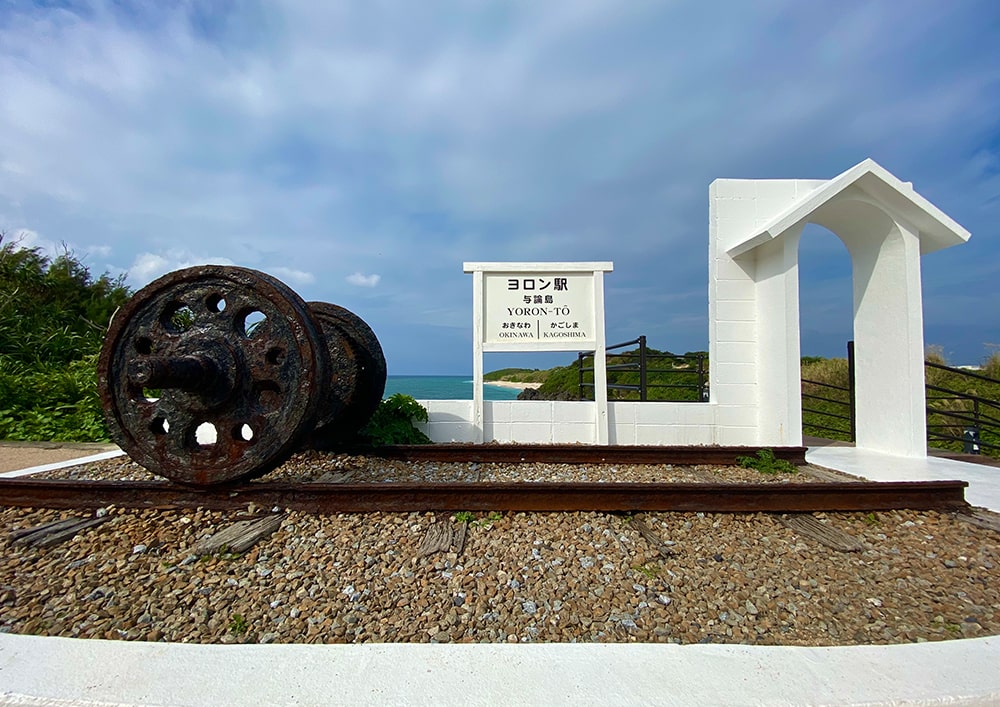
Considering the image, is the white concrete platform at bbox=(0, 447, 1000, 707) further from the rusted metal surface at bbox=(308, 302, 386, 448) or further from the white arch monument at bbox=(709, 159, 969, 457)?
the white arch monument at bbox=(709, 159, 969, 457)

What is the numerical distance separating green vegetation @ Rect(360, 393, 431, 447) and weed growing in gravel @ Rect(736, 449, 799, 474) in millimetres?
3824

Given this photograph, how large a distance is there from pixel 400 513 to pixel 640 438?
4497 mm

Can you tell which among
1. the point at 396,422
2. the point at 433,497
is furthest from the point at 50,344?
the point at 433,497

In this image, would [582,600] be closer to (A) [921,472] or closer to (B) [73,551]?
(B) [73,551]

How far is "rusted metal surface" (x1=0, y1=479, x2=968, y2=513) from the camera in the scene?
3.34m

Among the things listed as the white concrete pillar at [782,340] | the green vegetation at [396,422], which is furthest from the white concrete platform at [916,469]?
the green vegetation at [396,422]

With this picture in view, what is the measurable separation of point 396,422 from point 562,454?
2287mm

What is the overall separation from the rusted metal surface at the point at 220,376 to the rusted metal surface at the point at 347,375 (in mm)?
1538

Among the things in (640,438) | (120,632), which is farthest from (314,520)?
(640,438)

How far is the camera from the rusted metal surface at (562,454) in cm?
542

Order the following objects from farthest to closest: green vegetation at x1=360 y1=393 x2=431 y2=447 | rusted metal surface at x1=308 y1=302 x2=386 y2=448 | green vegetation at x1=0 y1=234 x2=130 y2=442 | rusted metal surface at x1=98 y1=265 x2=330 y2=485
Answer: green vegetation at x1=0 y1=234 x2=130 y2=442, green vegetation at x1=360 y1=393 x2=431 y2=447, rusted metal surface at x1=308 y1=302 x2=386 y2=448, rusted metal surface at x1=98 y1=265 x2=330 y2=485

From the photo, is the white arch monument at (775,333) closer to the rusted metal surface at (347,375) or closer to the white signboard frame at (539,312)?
the white signboard frame at (539,312)

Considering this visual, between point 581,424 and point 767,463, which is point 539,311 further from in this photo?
point 767,463

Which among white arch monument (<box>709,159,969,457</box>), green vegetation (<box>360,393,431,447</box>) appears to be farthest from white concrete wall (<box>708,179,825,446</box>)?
green vegetation (<box>360,393,431,447</box>)
